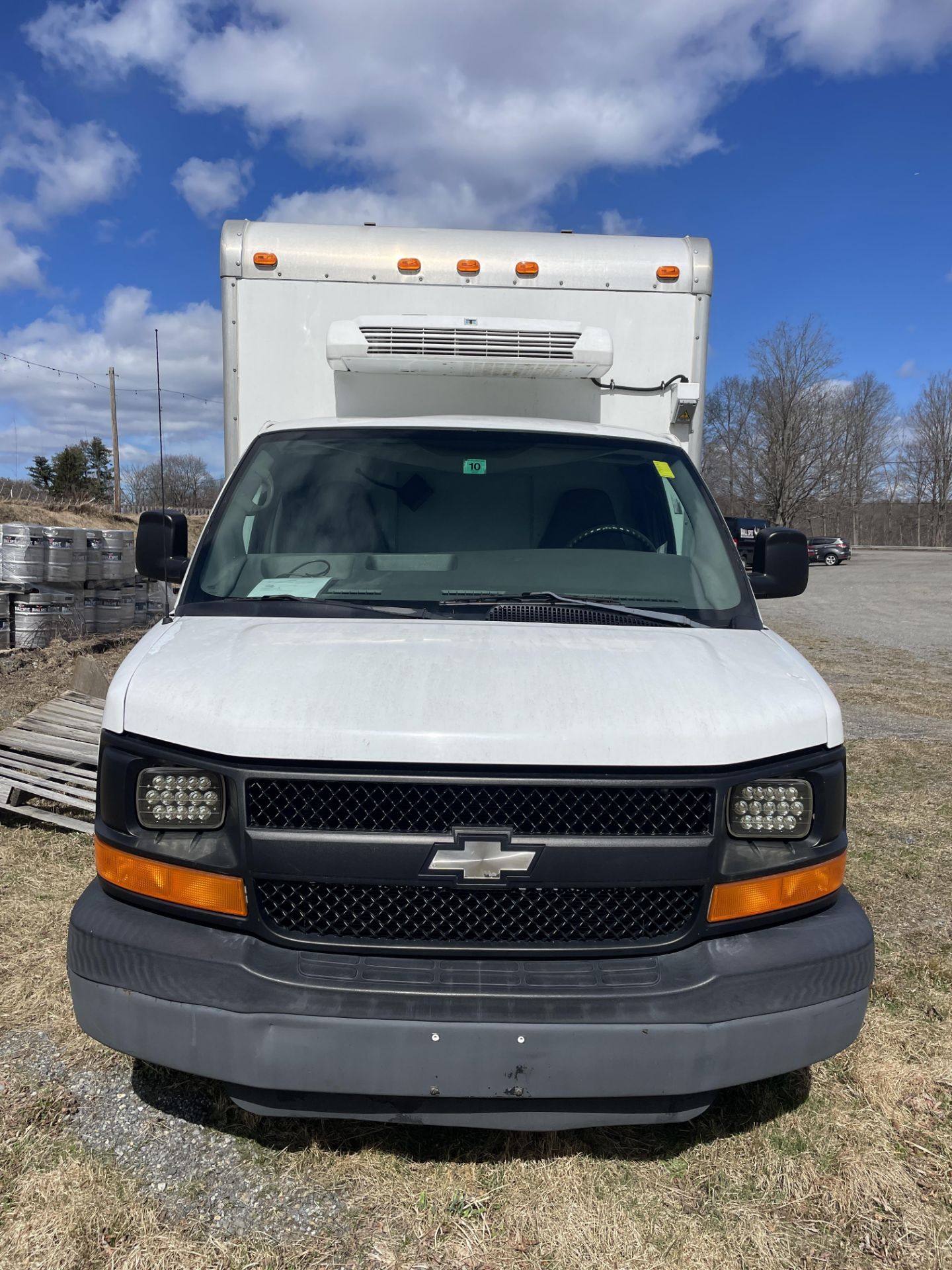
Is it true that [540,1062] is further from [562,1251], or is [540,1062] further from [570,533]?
[570,533]

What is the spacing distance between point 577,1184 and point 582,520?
2.37 metres

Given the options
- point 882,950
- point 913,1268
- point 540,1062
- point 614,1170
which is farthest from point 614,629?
point 882,950

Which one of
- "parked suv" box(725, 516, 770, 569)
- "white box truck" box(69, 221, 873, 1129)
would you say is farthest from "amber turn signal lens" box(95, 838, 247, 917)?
"parked suv" box(725, 516, 770, 569)

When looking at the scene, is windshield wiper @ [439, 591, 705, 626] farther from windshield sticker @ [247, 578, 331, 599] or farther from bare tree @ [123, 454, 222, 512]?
bare tree @ [123, 454, 222, 512]

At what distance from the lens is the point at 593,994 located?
2238 millimetres

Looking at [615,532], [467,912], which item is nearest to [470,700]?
[467,912]

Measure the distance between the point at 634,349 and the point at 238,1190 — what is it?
398 centimetres

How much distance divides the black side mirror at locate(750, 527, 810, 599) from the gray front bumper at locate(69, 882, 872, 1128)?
157 centimetres

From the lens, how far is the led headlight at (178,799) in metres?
2.34

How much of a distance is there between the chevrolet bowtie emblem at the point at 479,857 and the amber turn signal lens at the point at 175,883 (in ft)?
1.67

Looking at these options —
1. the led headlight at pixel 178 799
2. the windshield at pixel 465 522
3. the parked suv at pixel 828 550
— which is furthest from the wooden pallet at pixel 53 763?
the parked suv at pixel 828 550

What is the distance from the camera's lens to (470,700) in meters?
2.34

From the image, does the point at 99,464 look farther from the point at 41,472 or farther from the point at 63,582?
the point at 63,582

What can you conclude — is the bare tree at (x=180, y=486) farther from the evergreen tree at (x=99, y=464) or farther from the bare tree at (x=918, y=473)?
the bare tree at (x=918, y=473)
